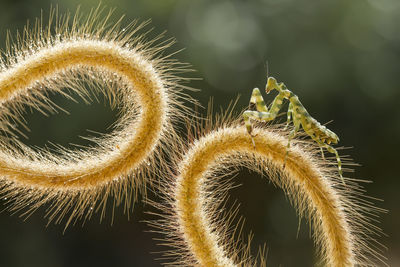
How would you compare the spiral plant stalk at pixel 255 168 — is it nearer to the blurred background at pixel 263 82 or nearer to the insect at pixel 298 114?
the insect at pixel 298 114

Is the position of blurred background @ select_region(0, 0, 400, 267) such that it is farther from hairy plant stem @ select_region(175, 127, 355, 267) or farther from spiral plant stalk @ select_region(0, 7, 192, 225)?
hairy plant stem @ select_region(175, 127, 355, 267)

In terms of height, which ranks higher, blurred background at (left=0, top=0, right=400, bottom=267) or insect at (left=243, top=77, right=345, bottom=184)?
blurred background at (left=0, top=0, right=400, bottom=267)

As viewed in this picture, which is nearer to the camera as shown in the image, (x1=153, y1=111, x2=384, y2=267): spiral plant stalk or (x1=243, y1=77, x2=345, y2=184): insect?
(x1=153, y1=111, x2=384, y2=267): spiral plant stalk

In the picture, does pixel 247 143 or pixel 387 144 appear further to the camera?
pixel 387 144

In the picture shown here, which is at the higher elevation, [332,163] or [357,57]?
[357,57]

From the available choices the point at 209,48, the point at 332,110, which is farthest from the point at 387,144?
the point at 209,48

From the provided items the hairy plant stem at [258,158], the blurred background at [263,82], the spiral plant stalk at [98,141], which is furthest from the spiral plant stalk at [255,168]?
the blurred background at [263,82]

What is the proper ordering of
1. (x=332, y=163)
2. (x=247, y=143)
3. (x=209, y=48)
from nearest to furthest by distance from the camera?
(x=247, y=143) < (x=332, y=163) < (x=209, y=48)

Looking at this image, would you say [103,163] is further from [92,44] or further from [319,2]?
[319,2]

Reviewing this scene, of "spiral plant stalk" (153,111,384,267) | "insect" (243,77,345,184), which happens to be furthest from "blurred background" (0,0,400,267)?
"spiral plant stalk" (153,111,384,267)
